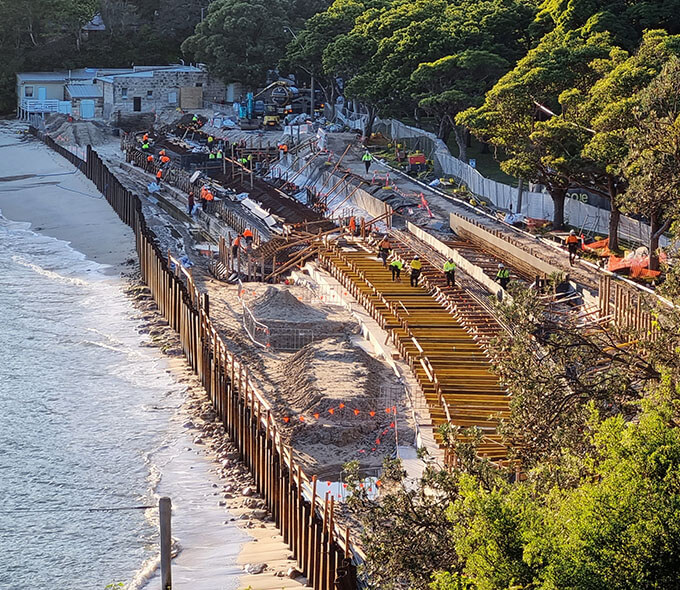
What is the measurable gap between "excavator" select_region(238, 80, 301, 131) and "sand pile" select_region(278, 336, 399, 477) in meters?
63.4

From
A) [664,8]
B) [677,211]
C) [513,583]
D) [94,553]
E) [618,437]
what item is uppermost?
[664,8]

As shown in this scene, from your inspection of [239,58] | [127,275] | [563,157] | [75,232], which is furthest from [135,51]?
[563,157]

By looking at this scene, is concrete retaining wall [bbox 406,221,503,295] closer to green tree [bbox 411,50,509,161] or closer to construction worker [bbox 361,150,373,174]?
green tree [bbox 411,50,509,161]

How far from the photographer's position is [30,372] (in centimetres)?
4259

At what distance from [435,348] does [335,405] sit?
580 centimetres

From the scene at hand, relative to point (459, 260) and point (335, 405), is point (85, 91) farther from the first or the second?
point (335, 405)

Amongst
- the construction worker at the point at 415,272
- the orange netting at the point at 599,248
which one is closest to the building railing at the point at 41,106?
the construction worker at the point at 415,272

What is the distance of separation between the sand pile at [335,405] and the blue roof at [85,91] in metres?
82.3

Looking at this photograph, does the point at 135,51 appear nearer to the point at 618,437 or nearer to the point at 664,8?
the point at 664,8

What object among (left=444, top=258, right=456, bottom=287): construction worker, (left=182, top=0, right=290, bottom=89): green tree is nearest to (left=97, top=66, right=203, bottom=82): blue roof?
(left=182, top=0, right=290, bottom=89): green tree

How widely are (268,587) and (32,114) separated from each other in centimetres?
9946

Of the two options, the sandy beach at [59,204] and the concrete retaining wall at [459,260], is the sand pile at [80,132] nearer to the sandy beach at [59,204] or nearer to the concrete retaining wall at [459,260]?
the sandy beach at [59,204]

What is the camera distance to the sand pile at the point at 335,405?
32.3m

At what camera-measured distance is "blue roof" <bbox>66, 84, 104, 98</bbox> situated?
115 m
